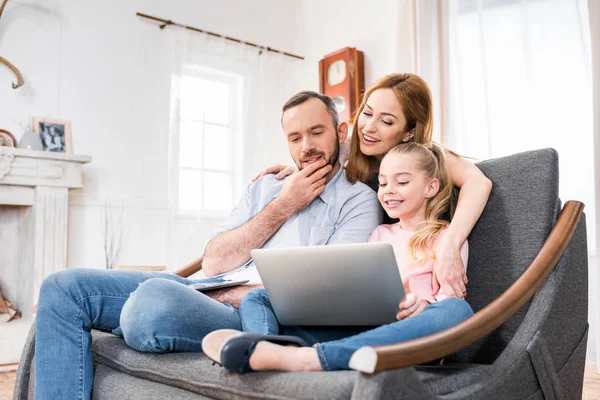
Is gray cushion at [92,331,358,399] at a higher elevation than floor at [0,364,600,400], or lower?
higher

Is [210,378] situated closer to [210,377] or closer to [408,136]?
[210,377]

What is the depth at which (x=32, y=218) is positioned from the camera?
352cm

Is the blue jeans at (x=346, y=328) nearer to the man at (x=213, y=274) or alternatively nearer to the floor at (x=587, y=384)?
the man at (x=213, y=274)

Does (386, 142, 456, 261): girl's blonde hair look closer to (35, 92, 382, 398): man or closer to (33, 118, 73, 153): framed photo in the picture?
(35, 92, 382, 398): man

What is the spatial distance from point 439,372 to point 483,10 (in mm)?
3097

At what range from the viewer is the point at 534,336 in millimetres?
1207

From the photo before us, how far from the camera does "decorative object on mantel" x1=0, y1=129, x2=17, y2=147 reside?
3.48 metres

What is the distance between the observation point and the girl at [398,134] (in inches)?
58.2

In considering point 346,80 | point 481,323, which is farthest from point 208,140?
point 481,323

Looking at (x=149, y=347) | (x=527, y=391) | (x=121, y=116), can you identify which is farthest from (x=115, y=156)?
(x=527, y=391)

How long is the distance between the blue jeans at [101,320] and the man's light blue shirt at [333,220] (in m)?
0.33

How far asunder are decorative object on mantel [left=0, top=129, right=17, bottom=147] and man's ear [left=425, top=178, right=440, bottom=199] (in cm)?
286

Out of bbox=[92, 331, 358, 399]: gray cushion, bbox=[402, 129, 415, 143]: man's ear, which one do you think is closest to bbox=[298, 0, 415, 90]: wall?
bbox=[402, 129, 415, 143]: man's ear

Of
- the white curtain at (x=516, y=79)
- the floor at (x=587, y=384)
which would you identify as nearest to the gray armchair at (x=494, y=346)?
the floor at (x=587, y=384)
